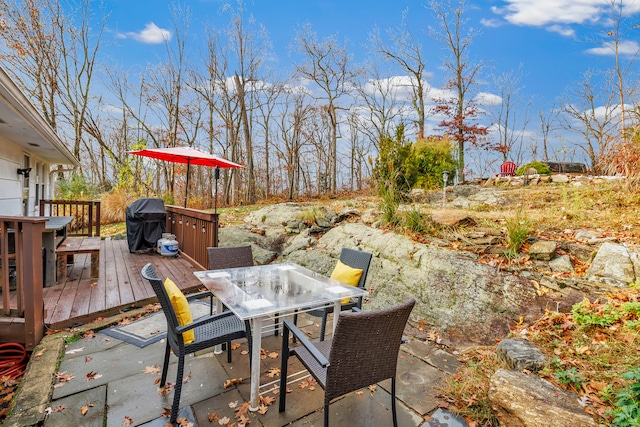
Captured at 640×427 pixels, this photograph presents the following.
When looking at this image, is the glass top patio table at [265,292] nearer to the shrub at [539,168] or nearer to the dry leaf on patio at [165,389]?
the dry leaf on patio at [165,389]

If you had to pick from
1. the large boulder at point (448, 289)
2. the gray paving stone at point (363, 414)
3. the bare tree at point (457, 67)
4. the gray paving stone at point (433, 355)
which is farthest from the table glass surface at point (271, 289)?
the bare tree at point (457, 67)

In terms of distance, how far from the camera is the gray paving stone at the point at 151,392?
2.06 meters

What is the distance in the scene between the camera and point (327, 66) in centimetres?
1528

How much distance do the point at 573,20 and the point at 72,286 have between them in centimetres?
1493

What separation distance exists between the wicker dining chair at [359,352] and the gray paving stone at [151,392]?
3.15 ft

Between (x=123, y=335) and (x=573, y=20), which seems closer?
(x=123, y=335)

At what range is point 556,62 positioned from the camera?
42.6 ft

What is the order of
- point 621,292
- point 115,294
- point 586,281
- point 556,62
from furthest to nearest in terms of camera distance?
point 556,62
point 115,294
point 586,281
point 621,292

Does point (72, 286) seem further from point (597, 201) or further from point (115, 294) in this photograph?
point (597, 201)

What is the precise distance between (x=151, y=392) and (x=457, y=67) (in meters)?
15.6

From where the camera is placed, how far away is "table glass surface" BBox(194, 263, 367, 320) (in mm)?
2246

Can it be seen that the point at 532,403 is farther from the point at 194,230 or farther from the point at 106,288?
the point at 194,230

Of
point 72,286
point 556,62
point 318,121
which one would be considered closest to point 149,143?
point 318,121

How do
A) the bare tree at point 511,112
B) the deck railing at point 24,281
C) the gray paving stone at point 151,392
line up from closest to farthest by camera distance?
the gray paving stone at point 151,392, the deck railing at point 24,281, the bare tree at point 511,112
